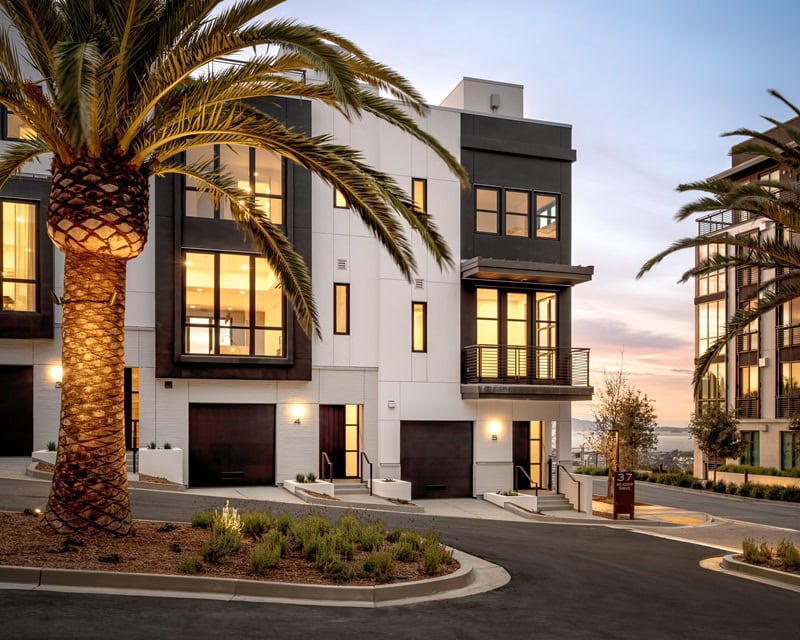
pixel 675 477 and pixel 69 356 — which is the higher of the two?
pixel 69 356

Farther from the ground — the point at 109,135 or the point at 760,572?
the point at 109,135

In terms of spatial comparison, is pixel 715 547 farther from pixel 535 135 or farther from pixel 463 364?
pixel 535 135

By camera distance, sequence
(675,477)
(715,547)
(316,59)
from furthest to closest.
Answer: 1. (675,477)
2. (715,547)
3. (316,59)

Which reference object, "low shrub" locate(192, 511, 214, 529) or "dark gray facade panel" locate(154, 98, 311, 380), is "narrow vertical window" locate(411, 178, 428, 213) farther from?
"low shrub" locate(192, 511, 214, 529)

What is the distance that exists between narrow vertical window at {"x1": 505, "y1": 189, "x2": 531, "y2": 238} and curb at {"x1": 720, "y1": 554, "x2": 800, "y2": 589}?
1401 centimetres

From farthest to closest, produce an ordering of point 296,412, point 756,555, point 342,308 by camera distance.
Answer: point 342,308 < point 296,412 < point 756,555

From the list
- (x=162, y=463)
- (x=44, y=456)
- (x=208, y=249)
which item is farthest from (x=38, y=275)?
(x=162, y=463)

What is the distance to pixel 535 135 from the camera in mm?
27125

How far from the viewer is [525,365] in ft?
85.7

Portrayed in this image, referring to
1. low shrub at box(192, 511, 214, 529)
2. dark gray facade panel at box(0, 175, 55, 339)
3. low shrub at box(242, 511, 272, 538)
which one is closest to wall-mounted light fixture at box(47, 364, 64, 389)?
dark gray facade panel at box(0, 175, 55, 339)

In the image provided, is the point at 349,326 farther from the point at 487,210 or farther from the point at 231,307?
the point at 487,210

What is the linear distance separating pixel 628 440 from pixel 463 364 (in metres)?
9.00

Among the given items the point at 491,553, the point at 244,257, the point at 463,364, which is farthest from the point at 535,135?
the point at 491,553

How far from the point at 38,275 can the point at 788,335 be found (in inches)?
1437
